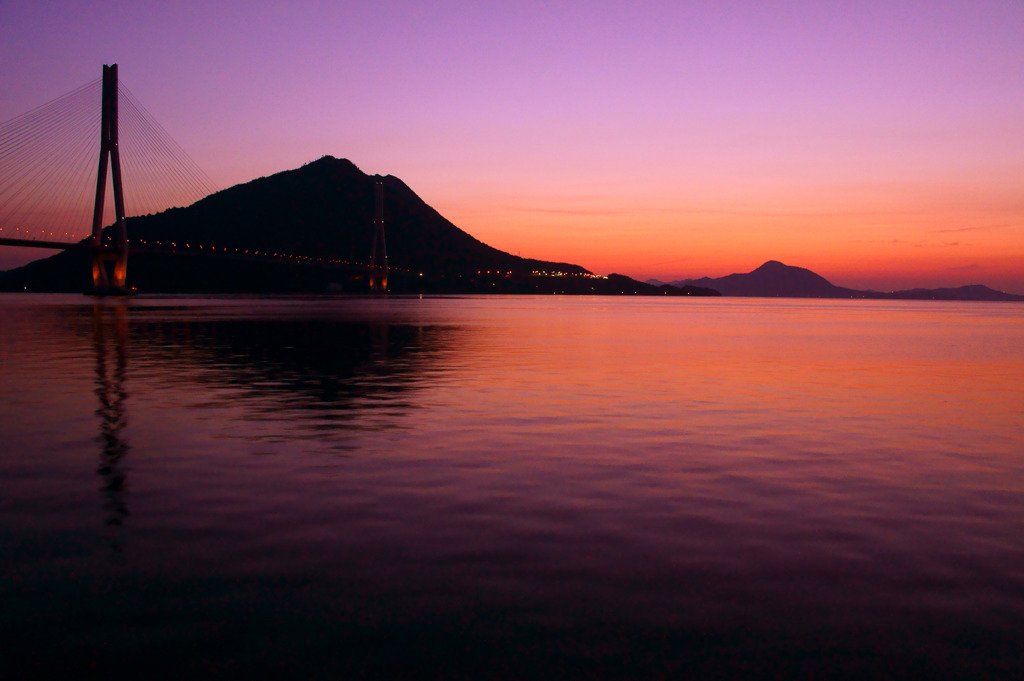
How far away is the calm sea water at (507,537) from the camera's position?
4793mm

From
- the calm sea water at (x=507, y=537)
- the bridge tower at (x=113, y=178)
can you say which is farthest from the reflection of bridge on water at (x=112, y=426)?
the bridge tower at (x=113, y=178)

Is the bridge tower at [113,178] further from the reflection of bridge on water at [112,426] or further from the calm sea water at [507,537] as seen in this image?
the calm sea water at [507,537]

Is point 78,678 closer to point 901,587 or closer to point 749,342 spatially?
point 901,587

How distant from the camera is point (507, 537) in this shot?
6.93 metres

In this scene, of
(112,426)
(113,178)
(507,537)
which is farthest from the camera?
(113,178)

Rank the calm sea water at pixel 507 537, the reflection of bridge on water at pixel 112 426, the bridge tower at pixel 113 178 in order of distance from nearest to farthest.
Answer: 1. the calm sea water at pixel 507 537
2. the reflection of bridge on water at pixel 112 426
3. the bridge tower at pixel 113 178

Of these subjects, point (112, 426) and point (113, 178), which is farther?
point (113, 178)

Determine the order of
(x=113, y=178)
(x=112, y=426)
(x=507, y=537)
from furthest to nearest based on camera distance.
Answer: (x=113, y=178) < (x=112, y=426) < (x=507, y=537)

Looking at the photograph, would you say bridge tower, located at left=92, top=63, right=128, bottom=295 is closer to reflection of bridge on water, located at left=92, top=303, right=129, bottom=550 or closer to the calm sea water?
reflection of bridge on water, located at left=92, top=303, right=129, bottom=550

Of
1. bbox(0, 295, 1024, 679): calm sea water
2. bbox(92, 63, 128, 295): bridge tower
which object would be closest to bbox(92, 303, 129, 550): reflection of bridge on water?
bbox(0, 295, 1024, 679): calm sea water

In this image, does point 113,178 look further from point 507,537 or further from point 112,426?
point 507,537

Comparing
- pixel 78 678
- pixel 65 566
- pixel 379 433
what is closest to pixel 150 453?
pixel 379 433

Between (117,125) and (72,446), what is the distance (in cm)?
9579

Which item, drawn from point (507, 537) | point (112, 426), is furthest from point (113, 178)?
point (507, 537)
